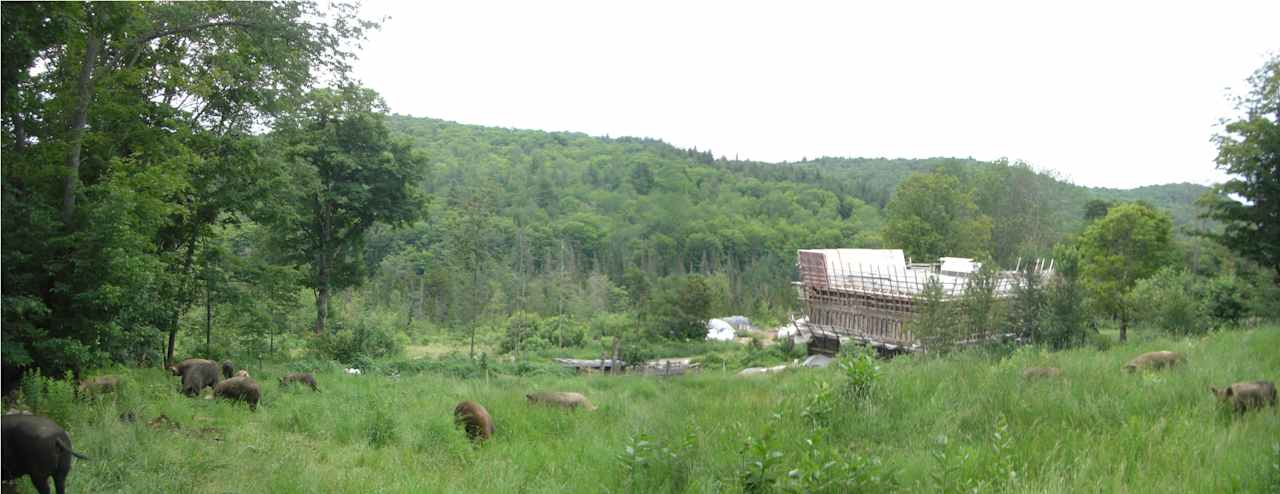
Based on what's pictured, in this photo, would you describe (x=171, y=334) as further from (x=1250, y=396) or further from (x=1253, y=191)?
(x=1253, y=191)

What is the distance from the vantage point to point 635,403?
967 cm

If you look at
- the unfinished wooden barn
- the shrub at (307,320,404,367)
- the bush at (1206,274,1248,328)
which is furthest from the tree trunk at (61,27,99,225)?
the bush at (1206,274,1248,328)

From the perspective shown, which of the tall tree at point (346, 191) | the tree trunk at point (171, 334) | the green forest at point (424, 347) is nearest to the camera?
the green forest at point (424, 347)

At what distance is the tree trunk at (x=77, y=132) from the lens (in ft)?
29.5

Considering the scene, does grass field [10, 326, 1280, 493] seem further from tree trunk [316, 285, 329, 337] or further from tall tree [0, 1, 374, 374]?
tree trunk [316, 285, 329, 337]

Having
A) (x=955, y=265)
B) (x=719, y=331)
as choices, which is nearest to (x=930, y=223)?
(x=955, y=265)

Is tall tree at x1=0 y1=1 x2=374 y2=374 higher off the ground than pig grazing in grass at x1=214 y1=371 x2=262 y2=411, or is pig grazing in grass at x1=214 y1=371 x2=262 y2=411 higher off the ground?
tall tree at x1=0 y1=1 x2=374 y2=374

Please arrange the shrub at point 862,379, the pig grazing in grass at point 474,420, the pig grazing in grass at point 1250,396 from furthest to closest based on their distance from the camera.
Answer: the pig grazing in grass at point 474,420
the shrub at point 862,379
the pig grazing in grass at point 1250,396

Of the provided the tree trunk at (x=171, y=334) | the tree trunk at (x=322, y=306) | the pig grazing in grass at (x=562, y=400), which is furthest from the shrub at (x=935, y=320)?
the tree trunk at (x=322, y=306)

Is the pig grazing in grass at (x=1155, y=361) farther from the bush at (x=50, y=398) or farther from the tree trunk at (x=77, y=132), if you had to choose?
the tree trunk at (x=77, y=132)

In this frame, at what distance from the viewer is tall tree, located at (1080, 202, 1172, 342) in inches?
1403

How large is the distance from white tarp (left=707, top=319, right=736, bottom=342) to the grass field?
30911 millimetres

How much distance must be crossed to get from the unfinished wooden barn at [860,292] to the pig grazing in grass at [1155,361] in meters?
20.9

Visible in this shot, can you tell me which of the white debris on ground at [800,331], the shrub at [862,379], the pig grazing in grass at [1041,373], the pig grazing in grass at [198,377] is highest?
the shrub at [862,379]
